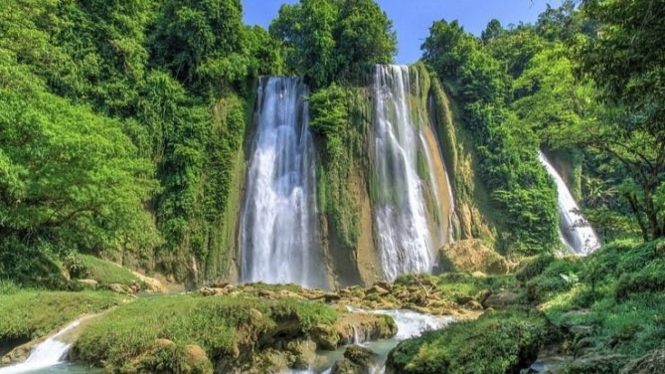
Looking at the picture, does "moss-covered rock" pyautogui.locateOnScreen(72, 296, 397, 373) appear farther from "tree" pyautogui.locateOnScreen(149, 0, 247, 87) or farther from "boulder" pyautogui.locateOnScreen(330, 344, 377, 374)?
"tree" pyautogui.locateOnScreen(149, 0, 247, 87)

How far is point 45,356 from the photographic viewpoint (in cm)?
875

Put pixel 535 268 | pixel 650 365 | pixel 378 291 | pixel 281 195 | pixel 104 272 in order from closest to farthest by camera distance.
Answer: pixel 650 365
pixel 535 268
pixel 378 291
pixel 104 272
pixel 281 195

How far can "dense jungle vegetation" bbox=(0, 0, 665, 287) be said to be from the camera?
1374 centimetres

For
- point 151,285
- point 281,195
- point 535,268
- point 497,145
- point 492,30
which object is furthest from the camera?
point 492,30

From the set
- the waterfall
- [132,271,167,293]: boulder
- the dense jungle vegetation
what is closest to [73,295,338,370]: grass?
the waterfall

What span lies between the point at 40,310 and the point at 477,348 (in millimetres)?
9233

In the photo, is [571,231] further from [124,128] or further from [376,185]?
[124,128]

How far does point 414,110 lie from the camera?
99.2ft

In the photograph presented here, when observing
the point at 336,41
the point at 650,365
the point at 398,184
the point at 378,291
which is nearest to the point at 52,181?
the point at 378,291

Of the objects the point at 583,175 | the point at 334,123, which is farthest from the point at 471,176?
the point at 583,175

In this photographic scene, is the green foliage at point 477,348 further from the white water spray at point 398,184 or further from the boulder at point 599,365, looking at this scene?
the white water spray at point 398,184

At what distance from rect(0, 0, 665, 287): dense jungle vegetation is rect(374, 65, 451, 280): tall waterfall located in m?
1.50

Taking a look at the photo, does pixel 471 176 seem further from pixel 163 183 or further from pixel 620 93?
pixel 620 93

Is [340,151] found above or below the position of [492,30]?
below
